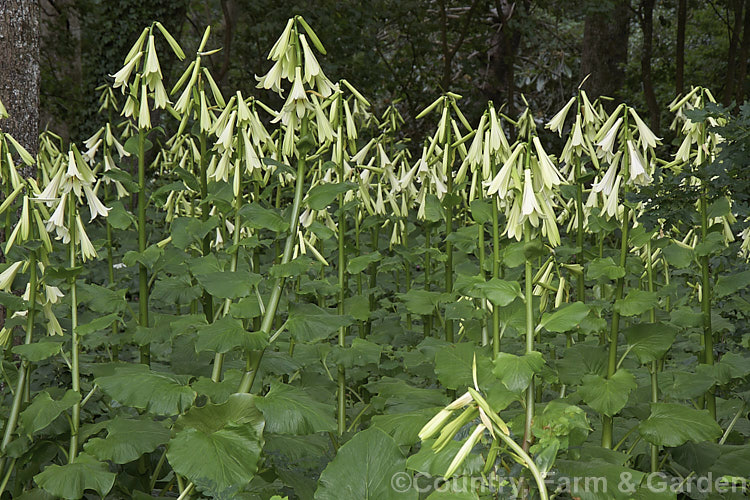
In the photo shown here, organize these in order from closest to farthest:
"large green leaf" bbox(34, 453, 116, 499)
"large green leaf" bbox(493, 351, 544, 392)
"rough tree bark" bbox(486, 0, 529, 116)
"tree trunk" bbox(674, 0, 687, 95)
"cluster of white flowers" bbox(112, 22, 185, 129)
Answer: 1. "large green leaf" bbox(493, 351, 544, 392)
2. "large green leaf" bbox(34, 453, 116, 499)
3. "cluster of white flowers" bbox(112, 22, 185, 129)
4. "tree trunk" bbox(674, 0, 687, 95)
5. "rough tree bark" bbox(486, 0, 529, 116)

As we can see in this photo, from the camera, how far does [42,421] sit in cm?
209

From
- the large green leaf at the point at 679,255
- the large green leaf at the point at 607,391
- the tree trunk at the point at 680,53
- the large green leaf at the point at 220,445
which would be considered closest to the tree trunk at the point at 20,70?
the large green leaf at the point at 220,445

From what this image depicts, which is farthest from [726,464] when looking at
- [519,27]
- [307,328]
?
[519,27]

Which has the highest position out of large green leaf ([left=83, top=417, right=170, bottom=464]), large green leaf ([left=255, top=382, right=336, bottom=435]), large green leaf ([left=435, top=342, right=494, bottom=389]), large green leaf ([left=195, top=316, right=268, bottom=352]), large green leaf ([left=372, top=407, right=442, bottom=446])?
large green leaf ([left=195, top=316, right=268, bottom=352])

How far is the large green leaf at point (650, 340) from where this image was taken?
2.20 meters

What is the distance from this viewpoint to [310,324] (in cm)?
210

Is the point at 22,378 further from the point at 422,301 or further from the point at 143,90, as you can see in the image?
the point at 422,301

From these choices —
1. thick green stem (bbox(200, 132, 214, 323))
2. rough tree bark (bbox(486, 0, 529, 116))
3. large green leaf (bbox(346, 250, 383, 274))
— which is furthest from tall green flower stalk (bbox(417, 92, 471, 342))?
rough tree bark (bbox(486, 0, 529, 116))

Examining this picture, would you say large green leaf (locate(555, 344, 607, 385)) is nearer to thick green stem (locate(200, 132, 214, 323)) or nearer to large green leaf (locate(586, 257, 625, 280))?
large green leaf (locate(586, 257, 625, 280))

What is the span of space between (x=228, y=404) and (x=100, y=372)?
2.63 feet

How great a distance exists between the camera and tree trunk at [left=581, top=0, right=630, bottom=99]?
965 cm

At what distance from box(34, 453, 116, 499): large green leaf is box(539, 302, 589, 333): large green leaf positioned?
4.46 feet

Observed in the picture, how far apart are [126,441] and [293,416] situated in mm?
563

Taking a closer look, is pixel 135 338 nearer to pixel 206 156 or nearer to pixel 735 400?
pixel 206 156
